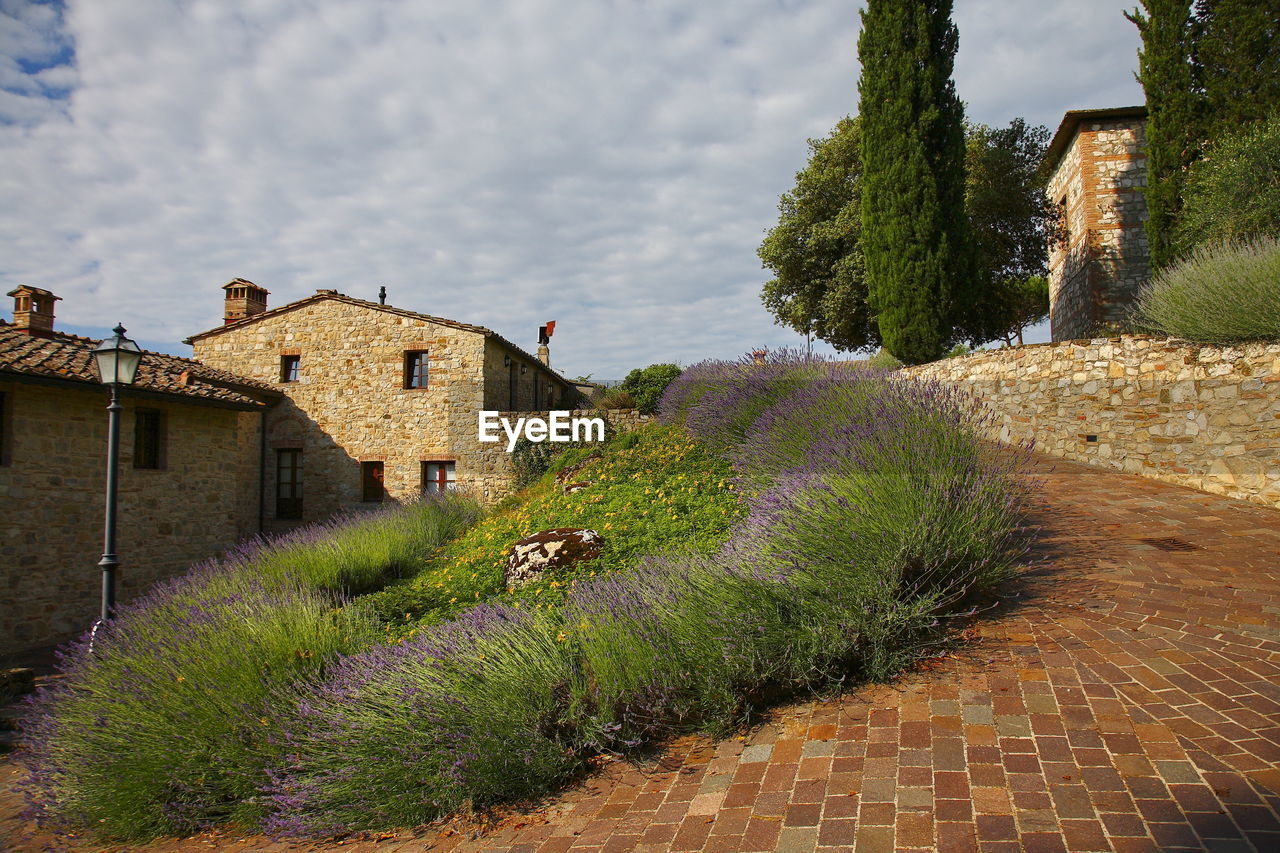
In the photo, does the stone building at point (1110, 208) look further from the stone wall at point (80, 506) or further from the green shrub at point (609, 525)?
the stone wall at point (80, 506)

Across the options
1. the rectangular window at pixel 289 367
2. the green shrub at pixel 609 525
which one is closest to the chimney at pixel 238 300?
the rectangular window at pixel 289 367


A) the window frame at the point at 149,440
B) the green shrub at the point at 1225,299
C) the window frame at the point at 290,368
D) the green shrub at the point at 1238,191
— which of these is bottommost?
the window frame at the point at 149,440

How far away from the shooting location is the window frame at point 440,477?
1588 cm

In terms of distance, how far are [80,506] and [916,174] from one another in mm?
16469

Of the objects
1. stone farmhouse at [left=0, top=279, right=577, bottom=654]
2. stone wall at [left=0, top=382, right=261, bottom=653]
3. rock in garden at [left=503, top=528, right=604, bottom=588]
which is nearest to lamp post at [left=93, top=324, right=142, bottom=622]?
stone farmhouse at [left=0, top=279, right=577, bottom=654]

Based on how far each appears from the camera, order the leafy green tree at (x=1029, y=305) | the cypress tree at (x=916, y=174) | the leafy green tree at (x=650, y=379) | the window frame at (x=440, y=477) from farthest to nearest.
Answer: the leafy green tree at (x=1029, y=305) < the leafy green tree at (x=650, y=379) < the window frame at (x=440, y=477) < the cypress tree at (x=916, y=174)

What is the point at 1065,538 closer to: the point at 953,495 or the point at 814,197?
the point at 953,495

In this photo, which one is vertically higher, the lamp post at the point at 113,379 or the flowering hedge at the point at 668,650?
the lamp post at the point at 113,379

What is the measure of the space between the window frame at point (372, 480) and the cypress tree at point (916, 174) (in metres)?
12.8

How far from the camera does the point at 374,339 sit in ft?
55.3

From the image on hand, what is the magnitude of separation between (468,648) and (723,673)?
1666 mm

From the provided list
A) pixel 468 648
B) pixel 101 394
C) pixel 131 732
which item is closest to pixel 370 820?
pixel 468 648

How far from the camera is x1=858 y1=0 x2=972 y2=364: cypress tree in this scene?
1288cm

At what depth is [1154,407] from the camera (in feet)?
26.1
